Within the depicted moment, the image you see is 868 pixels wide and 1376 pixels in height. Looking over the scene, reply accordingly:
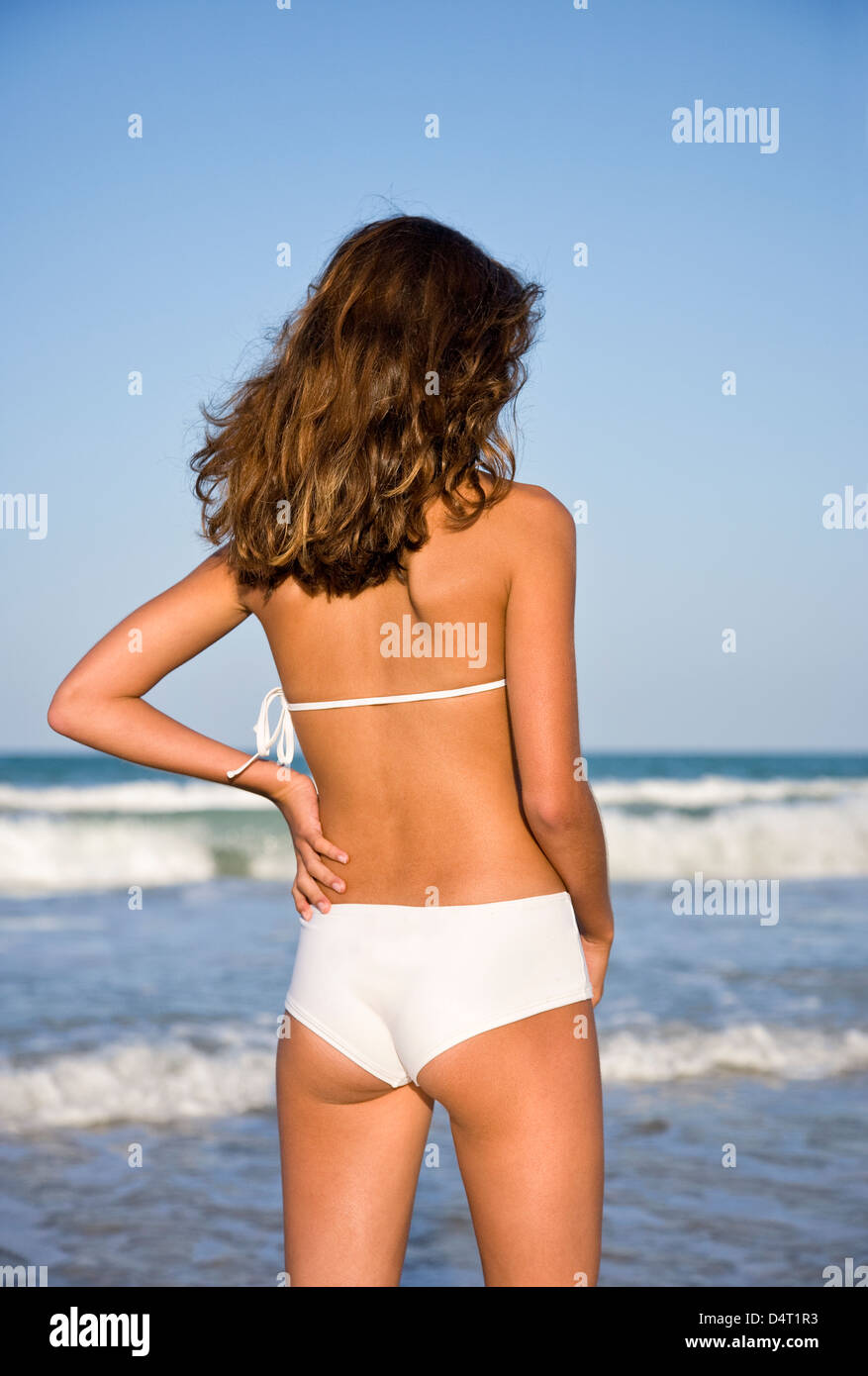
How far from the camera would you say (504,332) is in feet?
5.55

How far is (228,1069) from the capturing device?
5.54 m

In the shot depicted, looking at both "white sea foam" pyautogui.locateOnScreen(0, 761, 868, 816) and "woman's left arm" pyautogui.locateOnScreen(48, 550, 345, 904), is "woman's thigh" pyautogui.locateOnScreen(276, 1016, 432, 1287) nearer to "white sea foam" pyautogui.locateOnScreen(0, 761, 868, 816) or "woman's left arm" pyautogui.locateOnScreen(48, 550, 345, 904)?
"woman's left arm" pyautogui.locateOnScreen(48, 550, 345, 904)

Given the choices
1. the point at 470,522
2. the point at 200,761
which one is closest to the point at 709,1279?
the point at 200,761

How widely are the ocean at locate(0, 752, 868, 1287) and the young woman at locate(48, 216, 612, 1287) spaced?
2.35 feet

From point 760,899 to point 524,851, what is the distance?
1072cm

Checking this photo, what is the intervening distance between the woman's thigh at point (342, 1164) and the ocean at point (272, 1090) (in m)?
0.56

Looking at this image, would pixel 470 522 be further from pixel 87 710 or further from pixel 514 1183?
pixel 514 1183

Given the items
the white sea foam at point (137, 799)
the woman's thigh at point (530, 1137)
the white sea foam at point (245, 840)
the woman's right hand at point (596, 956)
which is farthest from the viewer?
the white sea foam at point (137, 799)

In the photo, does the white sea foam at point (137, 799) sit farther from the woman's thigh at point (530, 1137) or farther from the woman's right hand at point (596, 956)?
the woman's thigh at point (530, 1137)

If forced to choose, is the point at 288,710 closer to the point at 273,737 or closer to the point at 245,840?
the point at 273,737

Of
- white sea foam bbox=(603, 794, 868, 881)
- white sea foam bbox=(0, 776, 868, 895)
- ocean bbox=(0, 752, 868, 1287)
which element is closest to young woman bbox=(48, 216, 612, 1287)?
ocean bbox=(0, 752, 868, 1287)

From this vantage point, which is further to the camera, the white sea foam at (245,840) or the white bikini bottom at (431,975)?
the white sea foam at (245,840)

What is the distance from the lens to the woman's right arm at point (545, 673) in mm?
1578

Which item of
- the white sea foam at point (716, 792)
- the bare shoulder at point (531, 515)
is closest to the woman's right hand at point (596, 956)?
the bare shoulder at point (531, 515)
